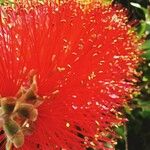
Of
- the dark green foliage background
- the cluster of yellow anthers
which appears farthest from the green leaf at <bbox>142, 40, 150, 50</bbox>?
the cluster of yellow anthers

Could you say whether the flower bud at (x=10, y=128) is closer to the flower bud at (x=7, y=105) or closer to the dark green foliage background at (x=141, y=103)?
the flower bud at (x=7, y=105)

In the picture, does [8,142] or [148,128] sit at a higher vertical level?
[8,142]

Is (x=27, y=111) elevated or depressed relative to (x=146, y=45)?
elevated

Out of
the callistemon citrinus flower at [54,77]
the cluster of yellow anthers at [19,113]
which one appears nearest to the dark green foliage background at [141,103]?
the callistemon citrinus flower at [54,77]

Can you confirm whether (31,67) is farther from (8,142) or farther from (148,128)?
(148,128)

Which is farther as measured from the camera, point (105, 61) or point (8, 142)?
point (105, 61)

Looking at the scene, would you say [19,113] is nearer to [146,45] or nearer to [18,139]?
[18,139]

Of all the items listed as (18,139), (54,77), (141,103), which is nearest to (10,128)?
(18,139)

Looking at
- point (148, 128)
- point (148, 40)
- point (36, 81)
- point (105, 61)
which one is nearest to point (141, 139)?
point (148, 128)
